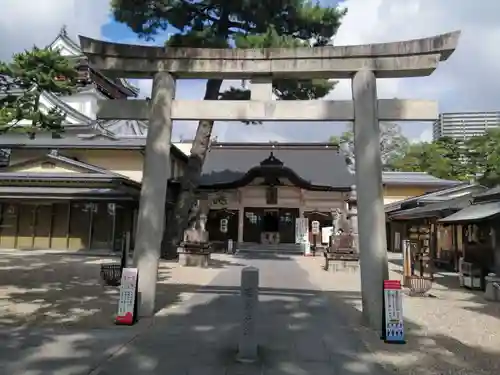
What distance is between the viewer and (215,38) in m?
17.2

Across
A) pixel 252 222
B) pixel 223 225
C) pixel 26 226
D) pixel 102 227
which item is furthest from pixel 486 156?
pixel 26 226

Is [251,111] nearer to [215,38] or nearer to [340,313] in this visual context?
[340,313]

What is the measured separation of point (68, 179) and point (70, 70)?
12.5 meters

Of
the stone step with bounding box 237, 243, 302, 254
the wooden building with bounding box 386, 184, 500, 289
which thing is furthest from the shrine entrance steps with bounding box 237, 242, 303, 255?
the wooden building with bounding box 386, 184, 500, 289

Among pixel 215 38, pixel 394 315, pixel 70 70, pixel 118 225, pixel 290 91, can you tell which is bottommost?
pixel 394 315

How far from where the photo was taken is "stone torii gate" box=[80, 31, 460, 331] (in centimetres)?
779

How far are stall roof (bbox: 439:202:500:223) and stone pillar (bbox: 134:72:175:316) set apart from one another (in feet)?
29.2

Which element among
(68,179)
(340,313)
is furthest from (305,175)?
(340,313)

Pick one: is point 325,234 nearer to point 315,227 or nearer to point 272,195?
point 315,227

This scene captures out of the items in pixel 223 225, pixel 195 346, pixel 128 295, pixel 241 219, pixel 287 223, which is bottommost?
pixel 195 346

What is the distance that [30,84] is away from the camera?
10688mm

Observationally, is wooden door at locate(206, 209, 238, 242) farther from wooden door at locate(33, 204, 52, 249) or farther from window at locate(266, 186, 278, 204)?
wooden door at locate(33, 204, 52, 249)

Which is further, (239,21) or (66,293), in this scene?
(239,21)

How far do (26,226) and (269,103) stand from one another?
796 inches
